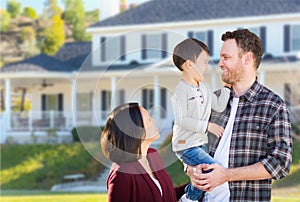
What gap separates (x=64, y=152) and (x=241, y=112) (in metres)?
18.9

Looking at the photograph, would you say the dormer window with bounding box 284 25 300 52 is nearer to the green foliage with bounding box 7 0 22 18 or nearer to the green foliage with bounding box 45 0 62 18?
the green foliage with bounding box 45 0 62 18

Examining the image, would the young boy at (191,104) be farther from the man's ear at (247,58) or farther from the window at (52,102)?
the window at (52,102)

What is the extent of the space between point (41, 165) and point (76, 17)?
44.7m

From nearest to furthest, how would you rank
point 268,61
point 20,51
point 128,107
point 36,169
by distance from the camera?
point 128,107 → point 36,169 → point 268,61 → point 20,51

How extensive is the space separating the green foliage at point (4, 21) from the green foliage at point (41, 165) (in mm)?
43092

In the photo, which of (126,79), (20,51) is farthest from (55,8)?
(126,79)

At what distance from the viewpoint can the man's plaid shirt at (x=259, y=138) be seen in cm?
295

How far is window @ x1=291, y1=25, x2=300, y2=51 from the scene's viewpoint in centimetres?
2373

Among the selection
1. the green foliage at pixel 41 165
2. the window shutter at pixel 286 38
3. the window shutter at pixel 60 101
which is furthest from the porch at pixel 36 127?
the window shutter at pixel 286 38

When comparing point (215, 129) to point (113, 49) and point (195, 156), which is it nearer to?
point (195, 156)

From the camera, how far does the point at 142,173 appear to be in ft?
9.64

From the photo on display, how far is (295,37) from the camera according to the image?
23.8 m

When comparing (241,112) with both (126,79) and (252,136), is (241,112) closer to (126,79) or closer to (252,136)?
(252,136)

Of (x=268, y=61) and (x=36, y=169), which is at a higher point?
(x=268, y=61)
